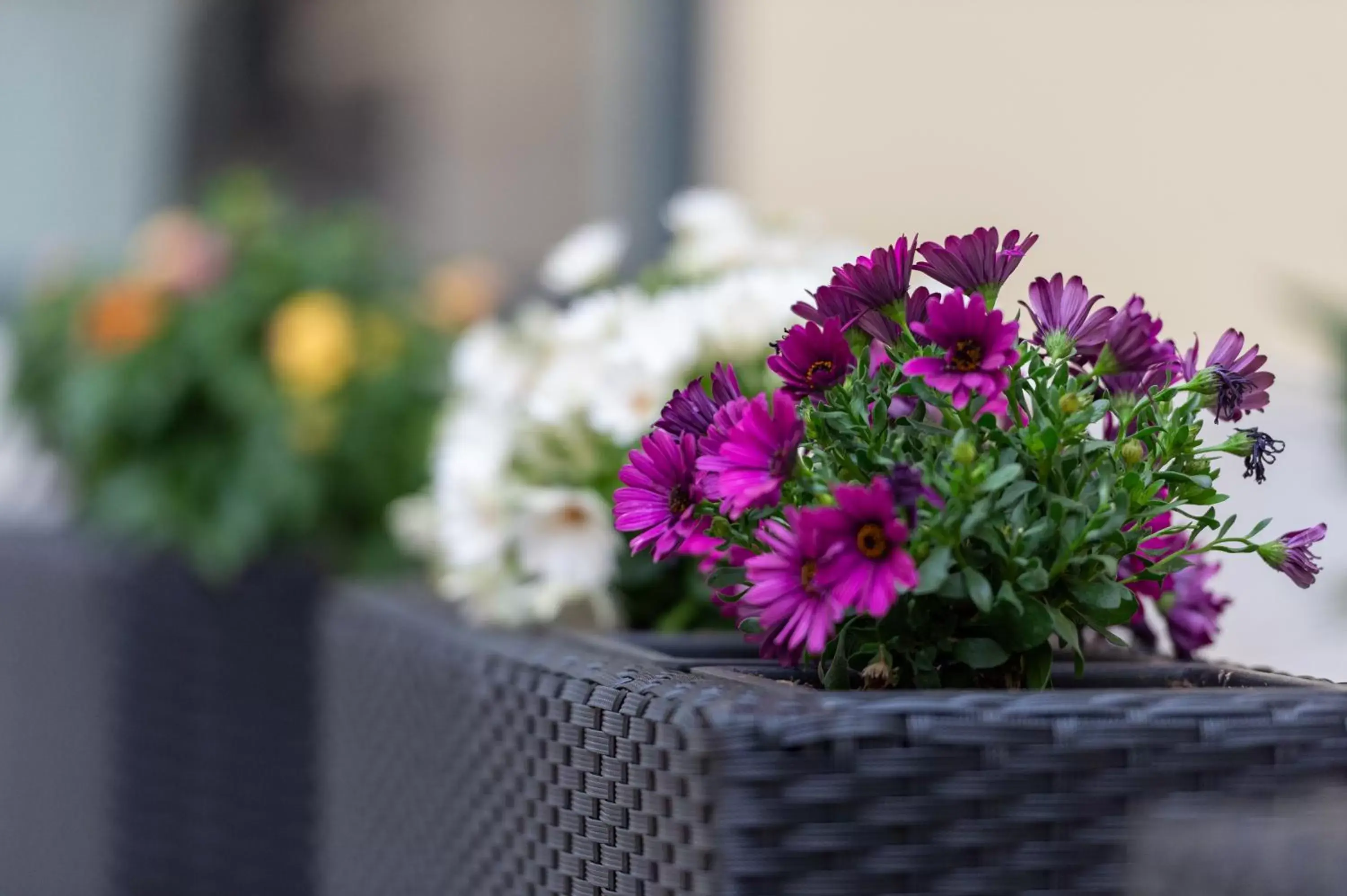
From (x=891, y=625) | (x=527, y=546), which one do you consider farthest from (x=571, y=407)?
(x=891, y=625)

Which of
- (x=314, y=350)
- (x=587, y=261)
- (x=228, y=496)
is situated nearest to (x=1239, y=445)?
(x=587, y=261)

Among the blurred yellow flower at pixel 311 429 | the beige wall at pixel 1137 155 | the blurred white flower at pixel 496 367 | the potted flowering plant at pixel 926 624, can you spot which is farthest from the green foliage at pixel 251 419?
the potted flowering plant at pixel 926 624

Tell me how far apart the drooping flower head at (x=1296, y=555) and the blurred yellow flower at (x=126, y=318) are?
5.90 feet

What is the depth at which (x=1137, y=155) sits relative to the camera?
2.88m

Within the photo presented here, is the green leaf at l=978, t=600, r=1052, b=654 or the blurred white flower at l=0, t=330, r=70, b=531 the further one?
the blurred white flower at l=0, t=330, r=70, b=531

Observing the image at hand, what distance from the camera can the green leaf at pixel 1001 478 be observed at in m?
0.89

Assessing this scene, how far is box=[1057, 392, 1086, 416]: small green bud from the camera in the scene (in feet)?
3.07

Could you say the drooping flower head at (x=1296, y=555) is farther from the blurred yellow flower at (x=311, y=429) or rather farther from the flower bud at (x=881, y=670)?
the blurred yellow flower at (x=311, y=429)

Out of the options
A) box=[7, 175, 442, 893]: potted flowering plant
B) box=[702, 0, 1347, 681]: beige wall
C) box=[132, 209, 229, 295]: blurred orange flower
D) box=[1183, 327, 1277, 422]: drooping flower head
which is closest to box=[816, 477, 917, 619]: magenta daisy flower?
box=[1183, 327, 1277, 422]: drooping flower head

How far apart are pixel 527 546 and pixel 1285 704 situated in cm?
76

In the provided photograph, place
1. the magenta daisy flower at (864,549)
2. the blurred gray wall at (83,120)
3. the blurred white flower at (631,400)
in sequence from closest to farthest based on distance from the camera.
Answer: the magenta daisy flower at (864,549)
the blurred white flower at (631,400)
the blurred gray wall at (83,120)

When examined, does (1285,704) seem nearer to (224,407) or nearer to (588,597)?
(588,597)

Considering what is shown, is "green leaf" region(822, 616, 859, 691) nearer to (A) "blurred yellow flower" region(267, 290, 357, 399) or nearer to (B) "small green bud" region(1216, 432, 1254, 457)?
(B) "small green bud" region(1216, 432, 1254, 457)

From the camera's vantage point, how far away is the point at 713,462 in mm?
924
